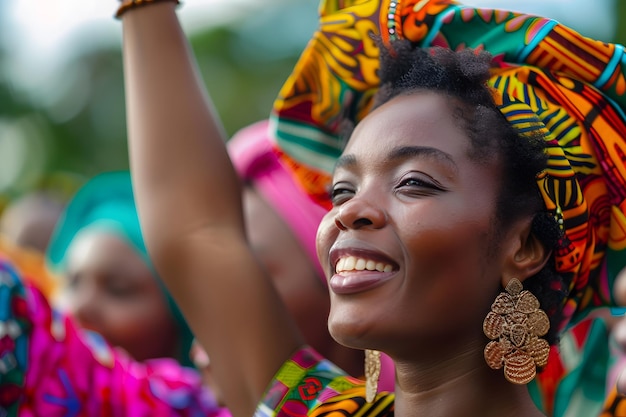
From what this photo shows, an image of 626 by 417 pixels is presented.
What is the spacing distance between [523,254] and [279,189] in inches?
57.4

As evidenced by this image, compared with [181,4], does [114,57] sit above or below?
below

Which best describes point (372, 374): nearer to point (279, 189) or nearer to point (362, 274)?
point (362, 274)

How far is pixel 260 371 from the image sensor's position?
2580 millimetres

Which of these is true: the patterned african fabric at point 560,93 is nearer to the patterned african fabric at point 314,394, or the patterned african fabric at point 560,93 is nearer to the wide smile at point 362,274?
the wide smile at point 362,274

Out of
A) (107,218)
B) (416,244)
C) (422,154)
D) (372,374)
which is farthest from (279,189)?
(107,218)

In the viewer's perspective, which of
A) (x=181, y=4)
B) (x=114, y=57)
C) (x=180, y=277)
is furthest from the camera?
(x=114, y=57)

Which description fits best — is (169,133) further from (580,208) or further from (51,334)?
(580,208)

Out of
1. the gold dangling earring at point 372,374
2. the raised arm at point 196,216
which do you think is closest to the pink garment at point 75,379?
the raised arm at point 196,216

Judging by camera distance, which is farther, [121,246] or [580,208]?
[121,246]

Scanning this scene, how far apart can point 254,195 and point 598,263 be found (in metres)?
1.49

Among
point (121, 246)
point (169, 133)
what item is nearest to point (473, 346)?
point (169, 133)

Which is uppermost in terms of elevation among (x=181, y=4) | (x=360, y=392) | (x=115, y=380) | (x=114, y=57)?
(x=181, y=4)

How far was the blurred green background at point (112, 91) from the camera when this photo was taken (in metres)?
29.0

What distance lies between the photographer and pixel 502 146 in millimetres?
2225
